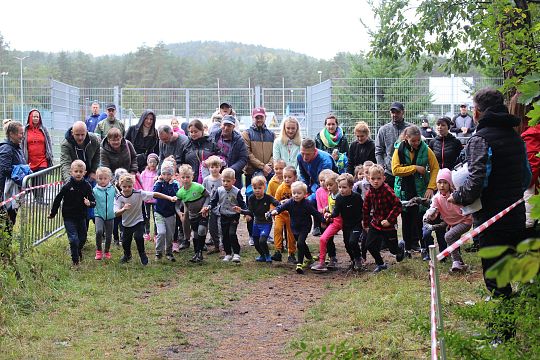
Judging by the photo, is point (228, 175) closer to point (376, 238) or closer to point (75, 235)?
point (75, 235)

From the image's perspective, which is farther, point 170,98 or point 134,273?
point 170,98

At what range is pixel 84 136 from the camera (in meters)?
12.6

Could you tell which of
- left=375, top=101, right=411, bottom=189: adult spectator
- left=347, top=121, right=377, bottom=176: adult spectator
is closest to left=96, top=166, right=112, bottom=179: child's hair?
left=347, top=121, right=377, bottom=176: adult spectator

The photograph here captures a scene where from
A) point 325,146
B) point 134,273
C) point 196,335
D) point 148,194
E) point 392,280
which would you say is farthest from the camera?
point 325,146

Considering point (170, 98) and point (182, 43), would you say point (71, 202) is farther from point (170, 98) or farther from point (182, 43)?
point (182, 43)

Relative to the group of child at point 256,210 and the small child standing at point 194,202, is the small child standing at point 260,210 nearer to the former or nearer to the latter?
the group of child at point 256,210

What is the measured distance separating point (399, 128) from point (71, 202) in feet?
17.1

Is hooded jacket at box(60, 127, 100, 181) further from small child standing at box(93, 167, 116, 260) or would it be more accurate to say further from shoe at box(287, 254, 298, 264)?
shoe at box(287, 254, 298, 264)

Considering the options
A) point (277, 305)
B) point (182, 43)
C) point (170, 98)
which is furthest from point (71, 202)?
point (182, 43)

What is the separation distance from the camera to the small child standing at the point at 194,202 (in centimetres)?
1193

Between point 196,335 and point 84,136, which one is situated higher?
point 84,136

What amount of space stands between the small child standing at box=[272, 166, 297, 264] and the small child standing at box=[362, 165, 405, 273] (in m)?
1.41

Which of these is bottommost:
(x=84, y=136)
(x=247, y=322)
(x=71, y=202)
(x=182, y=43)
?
(x=247, y=322)

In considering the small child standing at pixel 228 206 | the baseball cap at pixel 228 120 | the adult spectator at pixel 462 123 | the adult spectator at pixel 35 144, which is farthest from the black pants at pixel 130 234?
the adult spectator at pixel 462 123
